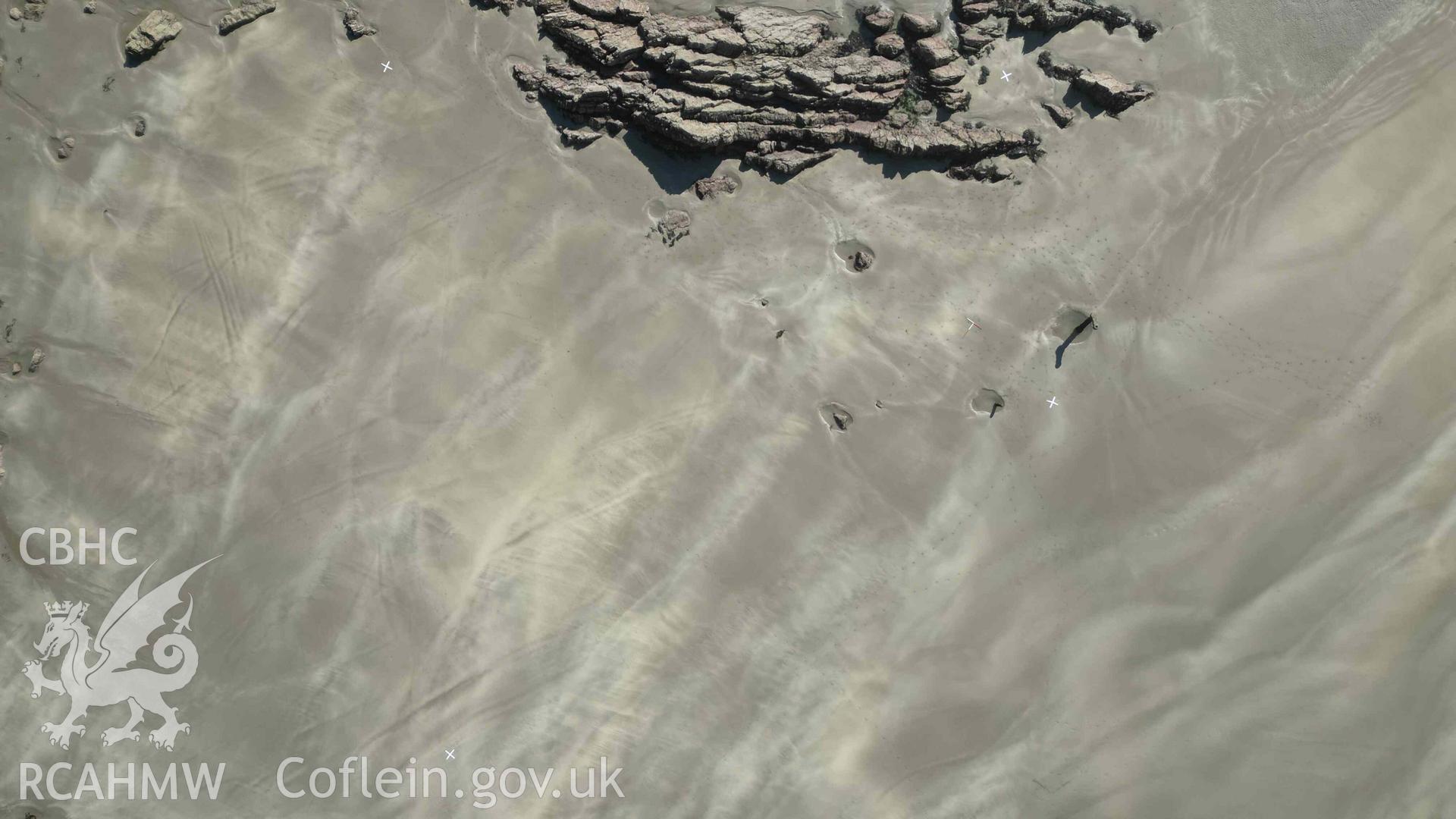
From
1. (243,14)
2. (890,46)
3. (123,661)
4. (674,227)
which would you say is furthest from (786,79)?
(123,661)

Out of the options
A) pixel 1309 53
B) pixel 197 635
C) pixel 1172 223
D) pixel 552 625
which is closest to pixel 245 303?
pixel 197 635

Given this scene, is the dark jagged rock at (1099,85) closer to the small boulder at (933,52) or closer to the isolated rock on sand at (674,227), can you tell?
the small boulder at (933,52)

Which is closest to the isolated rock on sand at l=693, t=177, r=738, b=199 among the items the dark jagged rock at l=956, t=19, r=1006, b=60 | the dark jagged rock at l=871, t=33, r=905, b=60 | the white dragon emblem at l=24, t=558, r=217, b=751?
the dark jagged rock at l=871, t=33, r=905, b=60

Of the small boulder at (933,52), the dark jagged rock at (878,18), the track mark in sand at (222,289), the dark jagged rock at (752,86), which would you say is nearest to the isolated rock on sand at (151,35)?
the track mark in sand at (222,289)

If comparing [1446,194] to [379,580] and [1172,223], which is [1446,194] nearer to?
[1172,223]

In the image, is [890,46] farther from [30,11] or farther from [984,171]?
[30,11]

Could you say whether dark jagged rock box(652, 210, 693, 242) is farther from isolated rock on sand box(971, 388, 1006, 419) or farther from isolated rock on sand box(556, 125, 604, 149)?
isolated rock on sand box(971, 388, 1006, 419)
